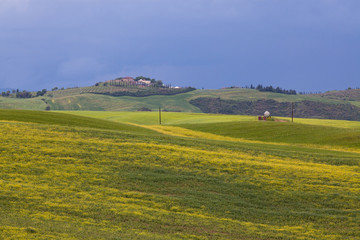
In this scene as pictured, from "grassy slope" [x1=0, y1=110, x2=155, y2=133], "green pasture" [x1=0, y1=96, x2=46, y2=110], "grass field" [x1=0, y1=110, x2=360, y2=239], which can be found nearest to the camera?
"grass field" [x1=0, y1=110, x2=360, y2=239]

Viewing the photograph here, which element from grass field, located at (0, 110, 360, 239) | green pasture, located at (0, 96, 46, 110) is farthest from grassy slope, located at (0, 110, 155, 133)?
green pasture, located at (0, 96, 46, 110)

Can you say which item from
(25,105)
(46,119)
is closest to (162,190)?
(46,119)

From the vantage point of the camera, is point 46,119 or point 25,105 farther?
point 25,105

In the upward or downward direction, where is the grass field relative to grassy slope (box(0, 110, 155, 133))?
downward

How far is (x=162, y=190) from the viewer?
2188cm

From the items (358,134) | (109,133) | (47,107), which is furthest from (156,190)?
(47,107)

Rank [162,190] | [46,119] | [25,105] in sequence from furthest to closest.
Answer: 1. [25,105]
2. [46,119]
3. [162,190]

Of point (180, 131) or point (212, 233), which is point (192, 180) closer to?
point (212, 233)

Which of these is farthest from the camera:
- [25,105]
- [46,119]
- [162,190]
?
[25,105]

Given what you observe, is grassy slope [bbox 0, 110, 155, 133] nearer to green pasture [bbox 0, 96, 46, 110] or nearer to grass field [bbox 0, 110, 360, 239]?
grass field [bbox 0, 110, 360, 239]

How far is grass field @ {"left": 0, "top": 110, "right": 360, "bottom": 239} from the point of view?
16.9 m

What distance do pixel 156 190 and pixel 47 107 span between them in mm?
177588

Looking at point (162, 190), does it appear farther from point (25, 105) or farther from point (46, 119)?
point (25, 105)

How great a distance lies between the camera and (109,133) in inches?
1438
